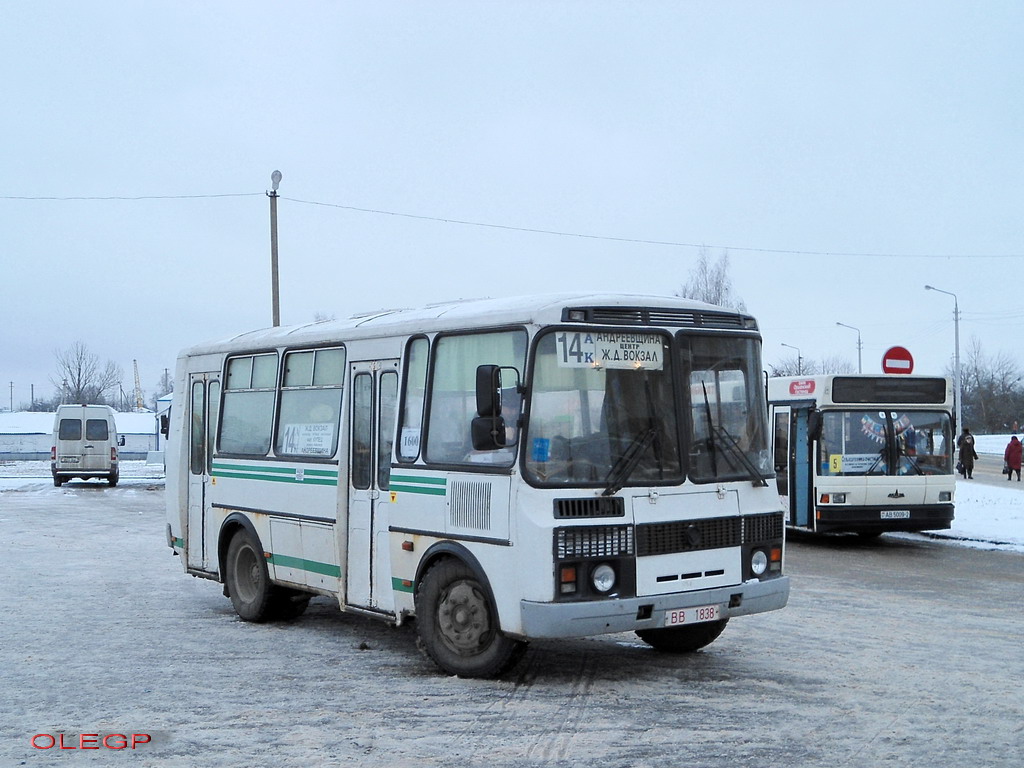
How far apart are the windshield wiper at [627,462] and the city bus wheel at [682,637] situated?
1.88 metres

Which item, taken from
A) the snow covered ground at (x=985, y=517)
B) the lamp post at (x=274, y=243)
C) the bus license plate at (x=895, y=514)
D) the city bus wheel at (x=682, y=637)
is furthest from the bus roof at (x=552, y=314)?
the lamp post at (x=274, y=243)

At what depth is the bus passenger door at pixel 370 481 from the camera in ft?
30.7

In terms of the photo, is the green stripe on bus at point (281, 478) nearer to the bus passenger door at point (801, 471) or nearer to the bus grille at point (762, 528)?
the bus grille at point (762, 528)

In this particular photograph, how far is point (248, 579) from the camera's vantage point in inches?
451

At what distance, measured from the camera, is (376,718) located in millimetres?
7328

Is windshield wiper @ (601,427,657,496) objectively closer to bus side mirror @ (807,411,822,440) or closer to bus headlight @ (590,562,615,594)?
bus headlight @ (590,562,615,594)

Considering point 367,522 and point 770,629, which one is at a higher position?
point 367,522

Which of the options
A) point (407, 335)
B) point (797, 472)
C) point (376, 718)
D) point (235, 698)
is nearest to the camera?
point (376, 718)

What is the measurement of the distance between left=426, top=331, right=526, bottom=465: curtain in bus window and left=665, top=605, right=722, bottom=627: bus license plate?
156cm

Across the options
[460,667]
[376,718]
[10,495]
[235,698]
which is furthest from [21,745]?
[10,495]

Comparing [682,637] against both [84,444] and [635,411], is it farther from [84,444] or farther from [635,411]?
[84,444]

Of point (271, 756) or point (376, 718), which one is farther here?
point (376, 718)

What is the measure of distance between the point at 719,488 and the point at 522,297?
1978 millimetres

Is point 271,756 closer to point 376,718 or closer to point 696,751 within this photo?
point 376,718
